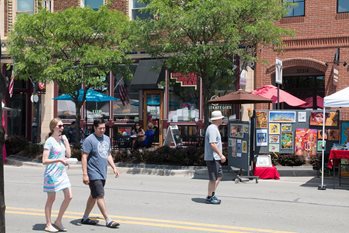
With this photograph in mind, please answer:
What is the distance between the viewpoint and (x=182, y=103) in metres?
21.5

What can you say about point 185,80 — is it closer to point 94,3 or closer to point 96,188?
point 94,3

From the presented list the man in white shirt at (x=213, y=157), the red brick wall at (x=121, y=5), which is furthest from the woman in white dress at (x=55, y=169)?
the red brick wall at (x=121, y=5)

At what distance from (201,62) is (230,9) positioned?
6.55ft

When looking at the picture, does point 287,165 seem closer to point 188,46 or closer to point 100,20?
point 188,46

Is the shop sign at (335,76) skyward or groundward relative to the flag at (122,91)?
skyward

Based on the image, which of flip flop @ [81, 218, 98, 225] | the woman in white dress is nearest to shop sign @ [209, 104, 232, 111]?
flip flop @ [81, 218, 98, 225]

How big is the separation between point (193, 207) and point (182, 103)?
41.5ft

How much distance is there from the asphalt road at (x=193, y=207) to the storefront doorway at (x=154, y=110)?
8.37 metres

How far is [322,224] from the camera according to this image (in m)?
7.75

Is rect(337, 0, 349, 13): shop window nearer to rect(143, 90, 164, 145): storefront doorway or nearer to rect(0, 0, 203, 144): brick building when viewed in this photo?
rect(0, 0, 203, 144): brick building

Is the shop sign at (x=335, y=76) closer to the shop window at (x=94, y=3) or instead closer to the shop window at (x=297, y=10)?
the shop window at (x=297, y=10)

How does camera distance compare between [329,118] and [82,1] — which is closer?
[329,118]

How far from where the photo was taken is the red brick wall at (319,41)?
1839 centimetres

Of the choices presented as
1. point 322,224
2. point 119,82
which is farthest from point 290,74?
point 322,224
